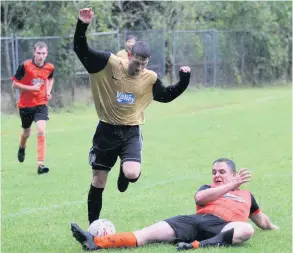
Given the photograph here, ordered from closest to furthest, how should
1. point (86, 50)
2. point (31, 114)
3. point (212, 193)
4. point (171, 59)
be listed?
point (212, 193) < point (86, 50) < point (31, 114) < point (171, 59)

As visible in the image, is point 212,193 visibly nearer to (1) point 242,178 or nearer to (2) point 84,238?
(1) point 242,178

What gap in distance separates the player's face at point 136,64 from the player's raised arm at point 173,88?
0.33 metres

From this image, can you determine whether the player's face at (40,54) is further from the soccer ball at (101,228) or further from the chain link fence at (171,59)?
the chain link fence at (171,59)

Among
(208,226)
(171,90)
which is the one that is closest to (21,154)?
(171,90)

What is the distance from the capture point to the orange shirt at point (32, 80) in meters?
13.8

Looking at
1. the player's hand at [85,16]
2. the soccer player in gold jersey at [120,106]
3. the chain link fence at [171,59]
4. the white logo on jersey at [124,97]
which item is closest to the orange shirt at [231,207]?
the soccer player in gold jersey at [120,106]

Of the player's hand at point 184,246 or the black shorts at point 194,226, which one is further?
the black shorts at point 194,226

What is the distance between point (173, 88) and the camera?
27.0 feet

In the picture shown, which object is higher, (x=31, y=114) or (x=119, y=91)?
(x=119, y=91)

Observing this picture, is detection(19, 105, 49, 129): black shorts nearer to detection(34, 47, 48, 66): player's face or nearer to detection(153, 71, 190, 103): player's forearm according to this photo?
detection(34, 47, 48, 66): player's face

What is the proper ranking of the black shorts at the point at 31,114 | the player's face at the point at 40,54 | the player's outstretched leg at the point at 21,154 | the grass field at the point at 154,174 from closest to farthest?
the grass field at the point at 154,174, the player's face at the point at 40,54, the black shorts at the point at 31,114, the player's outstretched leg at the point at 21,154

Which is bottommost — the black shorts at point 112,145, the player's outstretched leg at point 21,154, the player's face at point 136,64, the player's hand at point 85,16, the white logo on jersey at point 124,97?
the player's outstretched leg at point 21,154

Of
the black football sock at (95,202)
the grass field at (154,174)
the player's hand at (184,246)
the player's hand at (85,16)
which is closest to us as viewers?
the player's hand at (184,246)

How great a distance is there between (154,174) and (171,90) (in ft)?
16.0
